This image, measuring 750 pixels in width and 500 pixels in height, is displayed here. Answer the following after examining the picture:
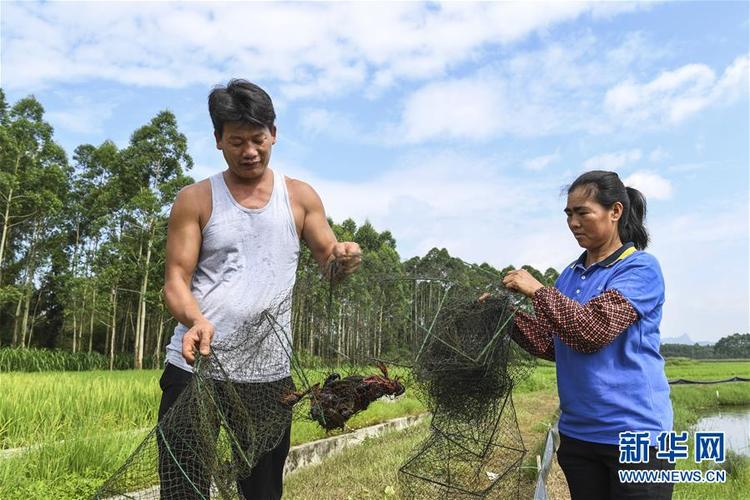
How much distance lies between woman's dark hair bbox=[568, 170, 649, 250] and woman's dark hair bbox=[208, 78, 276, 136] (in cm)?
131

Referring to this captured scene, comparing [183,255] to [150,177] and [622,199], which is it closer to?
[622,199]

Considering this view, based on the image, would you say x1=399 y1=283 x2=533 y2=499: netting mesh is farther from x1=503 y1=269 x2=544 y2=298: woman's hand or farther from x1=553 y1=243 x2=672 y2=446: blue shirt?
x1=553 y1=243 x2=672 y2=446: blue shirt

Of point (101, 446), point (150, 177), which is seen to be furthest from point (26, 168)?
point (101, 446)

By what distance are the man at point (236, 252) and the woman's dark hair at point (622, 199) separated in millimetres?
1013

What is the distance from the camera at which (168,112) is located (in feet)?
71.2

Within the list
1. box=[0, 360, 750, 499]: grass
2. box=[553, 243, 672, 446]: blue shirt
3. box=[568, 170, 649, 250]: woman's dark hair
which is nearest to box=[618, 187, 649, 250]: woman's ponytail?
box=[568, 170, 649, 250]: woman's dark hair

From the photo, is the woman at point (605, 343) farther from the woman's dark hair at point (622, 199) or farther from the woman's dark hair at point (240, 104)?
the woman's dark hair at point (240, 104)

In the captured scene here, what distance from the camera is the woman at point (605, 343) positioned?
2.23m

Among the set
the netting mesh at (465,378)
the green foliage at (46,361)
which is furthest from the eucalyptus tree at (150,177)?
the netting mesh at (465,378)

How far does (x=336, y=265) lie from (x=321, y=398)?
1.72 feet

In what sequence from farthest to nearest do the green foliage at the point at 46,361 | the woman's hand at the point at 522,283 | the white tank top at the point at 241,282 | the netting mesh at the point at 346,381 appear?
the green foliage at the point at 46,361
the woman's hand at the point at 522,283
the white tank top at the point at 241,282
the netting mesh at the point at 346,381

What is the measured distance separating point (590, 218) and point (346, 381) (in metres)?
1.20

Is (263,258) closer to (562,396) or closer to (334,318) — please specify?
(334,318)

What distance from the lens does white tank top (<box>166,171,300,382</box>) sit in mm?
2160
